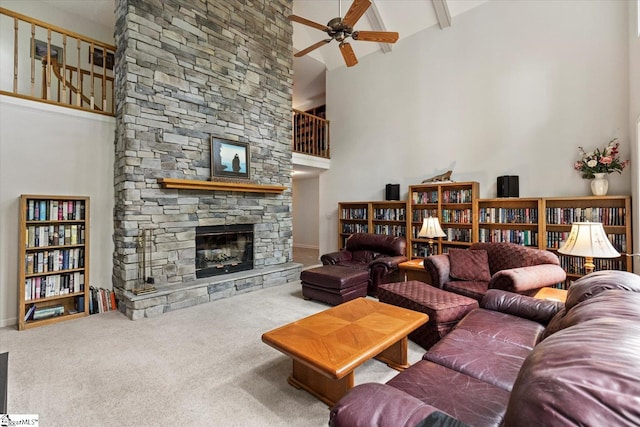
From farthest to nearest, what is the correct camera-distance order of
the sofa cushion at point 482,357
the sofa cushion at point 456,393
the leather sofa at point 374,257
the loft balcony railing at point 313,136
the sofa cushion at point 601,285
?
1. the loft balcony railing at point 313,136
2. the leather sofa at point 374,257
3. the sofa cushion at point 601,285
4. the sofa cushion at point 482,357
5. the sofa cushion at point 456,393

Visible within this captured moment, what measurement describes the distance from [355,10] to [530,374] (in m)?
3.55

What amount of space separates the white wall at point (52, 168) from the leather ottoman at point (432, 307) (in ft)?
12.1

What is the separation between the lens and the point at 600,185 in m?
3.63

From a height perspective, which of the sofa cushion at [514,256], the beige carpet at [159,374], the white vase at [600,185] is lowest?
the beige carpet at [159,374]

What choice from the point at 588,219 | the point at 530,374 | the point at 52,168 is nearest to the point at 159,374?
the point at 530,374

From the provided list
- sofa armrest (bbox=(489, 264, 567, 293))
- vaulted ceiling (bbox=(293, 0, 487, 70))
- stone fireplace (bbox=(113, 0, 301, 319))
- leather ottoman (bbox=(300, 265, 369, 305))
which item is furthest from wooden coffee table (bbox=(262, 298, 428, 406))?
vaulted ceiling (bbox=(293, 0, 487, 70))

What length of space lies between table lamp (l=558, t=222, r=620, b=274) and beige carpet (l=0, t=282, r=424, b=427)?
153 cm

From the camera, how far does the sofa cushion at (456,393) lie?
1.17 meters

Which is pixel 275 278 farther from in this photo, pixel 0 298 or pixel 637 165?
pixel 637 165

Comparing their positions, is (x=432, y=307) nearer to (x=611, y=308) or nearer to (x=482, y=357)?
(x=482, y=357)

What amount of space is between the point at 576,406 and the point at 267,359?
2.22 metres

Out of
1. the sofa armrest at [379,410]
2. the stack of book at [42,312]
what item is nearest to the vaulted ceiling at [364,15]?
the sofa armrest at [379,410]

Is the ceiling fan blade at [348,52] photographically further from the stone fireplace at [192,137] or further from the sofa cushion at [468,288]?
the sofa cushion at [468,288]

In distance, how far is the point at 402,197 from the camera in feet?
18.5
